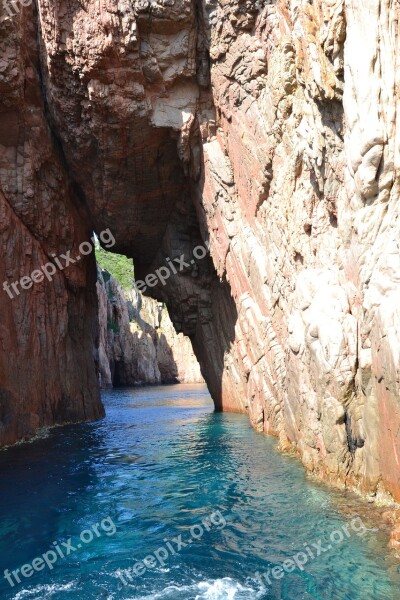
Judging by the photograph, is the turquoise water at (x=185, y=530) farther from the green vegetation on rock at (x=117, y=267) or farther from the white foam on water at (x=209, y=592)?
the green vegetation on rock at (x=117, y=267)

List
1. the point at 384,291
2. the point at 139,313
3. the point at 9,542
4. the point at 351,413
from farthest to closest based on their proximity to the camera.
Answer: the point at 139,313 → the point at 351,413 → the point at 9,542 → the point at 384,291

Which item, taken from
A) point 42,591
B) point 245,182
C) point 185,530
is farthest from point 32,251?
point 42,591

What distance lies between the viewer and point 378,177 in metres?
8.18

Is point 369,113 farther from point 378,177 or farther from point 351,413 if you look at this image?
point 351,413

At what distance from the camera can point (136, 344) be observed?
6569 cm

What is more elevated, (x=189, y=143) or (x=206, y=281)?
(x=189, y=143)

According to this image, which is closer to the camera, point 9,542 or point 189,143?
point 9,542

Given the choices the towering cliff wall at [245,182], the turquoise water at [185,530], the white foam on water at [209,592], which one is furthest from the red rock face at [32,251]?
the white foam on water at [209,592]

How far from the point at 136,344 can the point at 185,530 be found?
188 feet

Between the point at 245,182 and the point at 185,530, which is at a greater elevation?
the point at 245,182

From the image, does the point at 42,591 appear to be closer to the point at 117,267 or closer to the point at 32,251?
the point at 32,251

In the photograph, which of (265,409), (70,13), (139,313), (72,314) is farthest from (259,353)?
(139,313)

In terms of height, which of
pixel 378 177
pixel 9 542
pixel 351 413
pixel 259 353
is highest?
pixel 378 177

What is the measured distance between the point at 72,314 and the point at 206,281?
6590 mm
